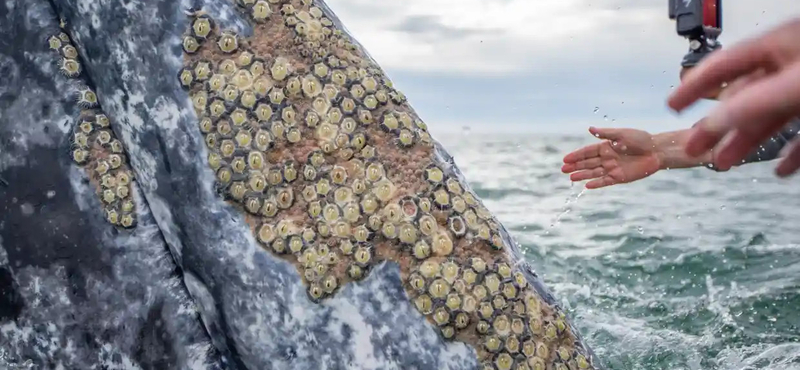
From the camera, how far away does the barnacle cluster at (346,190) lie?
191 centimetres

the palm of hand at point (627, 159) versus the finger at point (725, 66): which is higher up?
the finger at point (725, 66)

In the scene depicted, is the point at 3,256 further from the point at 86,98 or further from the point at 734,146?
the point at 734,146

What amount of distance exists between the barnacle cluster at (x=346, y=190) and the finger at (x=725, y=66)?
2.95 feet

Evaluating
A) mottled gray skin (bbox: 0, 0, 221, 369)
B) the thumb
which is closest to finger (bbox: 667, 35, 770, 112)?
mottled gray skin (bbox: 0, 0, 221, 369)

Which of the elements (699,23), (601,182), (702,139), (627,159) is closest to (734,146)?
(702,139)

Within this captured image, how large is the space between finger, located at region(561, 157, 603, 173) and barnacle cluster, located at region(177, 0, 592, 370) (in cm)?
254

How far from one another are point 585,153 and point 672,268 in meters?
4.30

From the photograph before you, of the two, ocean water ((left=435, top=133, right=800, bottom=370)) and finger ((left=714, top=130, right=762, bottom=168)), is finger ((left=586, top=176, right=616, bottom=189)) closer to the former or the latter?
ocean water ((left=435, top=133, right=800, bottom=370))

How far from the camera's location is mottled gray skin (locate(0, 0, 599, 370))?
1.90 metres

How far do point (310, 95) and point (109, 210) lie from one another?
61cm

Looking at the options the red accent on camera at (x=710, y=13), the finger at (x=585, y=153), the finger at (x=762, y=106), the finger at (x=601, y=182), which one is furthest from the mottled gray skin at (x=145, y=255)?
the red accent on camera at (x=710, y=13)

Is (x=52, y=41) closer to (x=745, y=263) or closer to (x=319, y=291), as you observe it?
(x=319, y=291)

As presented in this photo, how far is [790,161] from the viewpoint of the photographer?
123 cm

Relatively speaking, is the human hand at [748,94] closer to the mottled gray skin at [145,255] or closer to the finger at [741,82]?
the finger at [741,82]
